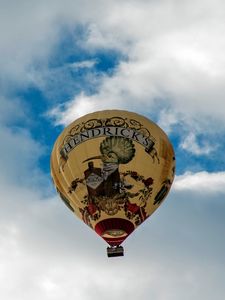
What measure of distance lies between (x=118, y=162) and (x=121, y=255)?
4.69 meters

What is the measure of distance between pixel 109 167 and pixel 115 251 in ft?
14.2

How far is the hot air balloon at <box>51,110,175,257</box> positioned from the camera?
82.9m

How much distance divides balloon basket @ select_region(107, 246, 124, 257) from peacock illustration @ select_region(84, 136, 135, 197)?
9.81 feet

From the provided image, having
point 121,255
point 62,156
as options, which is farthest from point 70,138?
point 121,255

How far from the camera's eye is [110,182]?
8281 centimetres

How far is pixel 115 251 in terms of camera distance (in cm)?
8406

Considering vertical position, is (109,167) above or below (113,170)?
above

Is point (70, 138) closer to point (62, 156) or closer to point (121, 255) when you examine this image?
point (62, 156)

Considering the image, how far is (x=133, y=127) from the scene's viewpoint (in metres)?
84.1

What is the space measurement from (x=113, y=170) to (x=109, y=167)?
0.25m

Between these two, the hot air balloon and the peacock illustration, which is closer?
the peacock illustration

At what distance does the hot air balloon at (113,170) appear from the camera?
272 ft

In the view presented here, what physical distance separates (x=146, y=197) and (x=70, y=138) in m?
4.79

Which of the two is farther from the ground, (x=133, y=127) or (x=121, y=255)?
(x=133, y=127)
